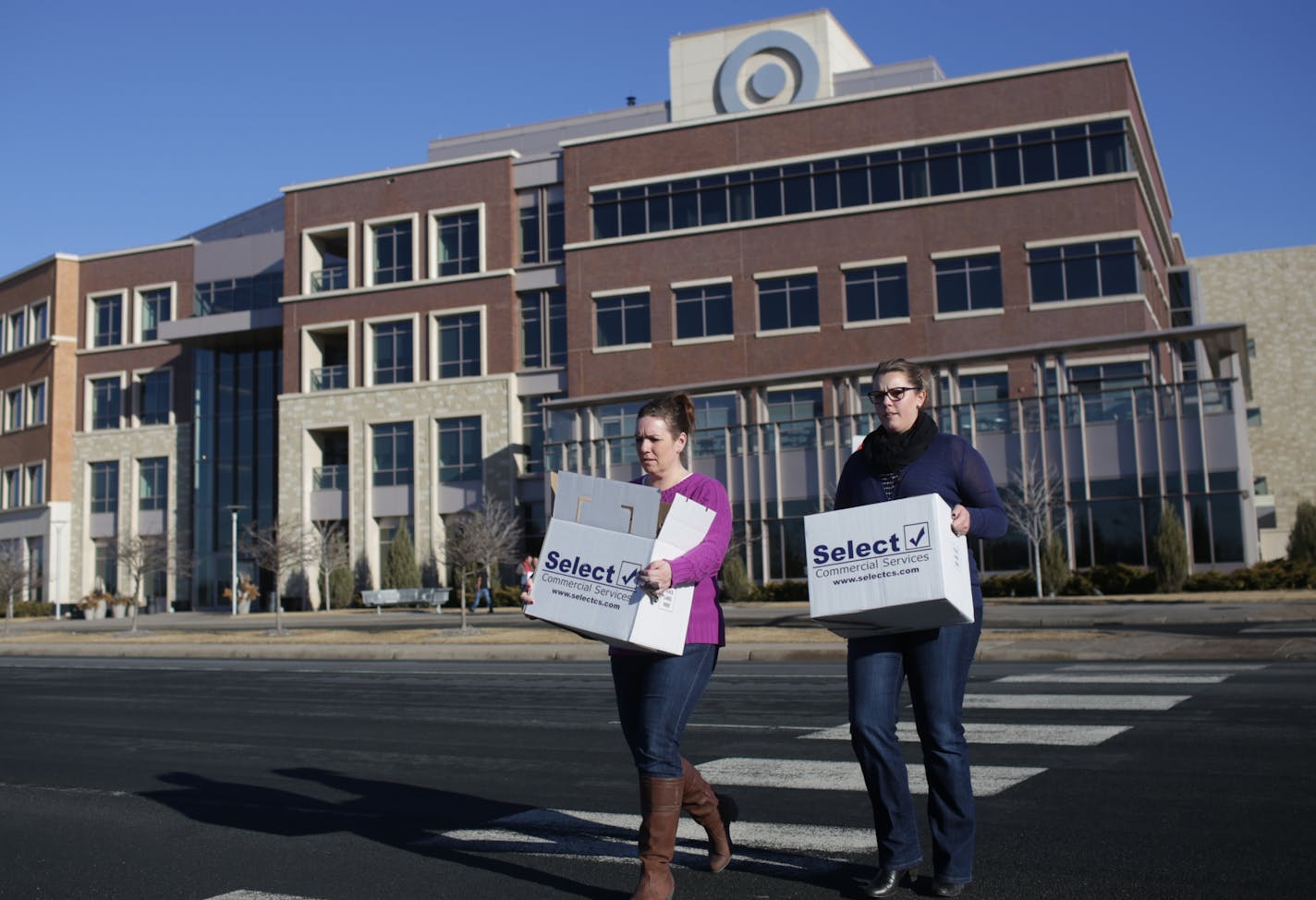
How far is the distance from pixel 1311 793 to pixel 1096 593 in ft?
93.6

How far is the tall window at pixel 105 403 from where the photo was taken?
2361 inches

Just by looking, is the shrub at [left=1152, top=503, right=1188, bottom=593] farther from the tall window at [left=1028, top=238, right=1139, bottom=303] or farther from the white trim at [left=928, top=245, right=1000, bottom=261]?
the white trim at [left=928, top=245, right=1000, bottom=261]

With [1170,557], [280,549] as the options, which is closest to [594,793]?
[1170,557]

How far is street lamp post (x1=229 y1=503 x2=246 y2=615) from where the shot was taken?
169 feet

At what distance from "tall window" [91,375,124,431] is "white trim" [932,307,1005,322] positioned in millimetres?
39435

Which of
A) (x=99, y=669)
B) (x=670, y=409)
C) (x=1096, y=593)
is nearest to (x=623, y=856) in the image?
(x=670, y=409)

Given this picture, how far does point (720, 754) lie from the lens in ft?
27.6

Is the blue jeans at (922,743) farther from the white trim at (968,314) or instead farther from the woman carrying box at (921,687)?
the white trim at (968,314)

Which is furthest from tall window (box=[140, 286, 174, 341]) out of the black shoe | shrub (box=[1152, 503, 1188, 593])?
the black shoe

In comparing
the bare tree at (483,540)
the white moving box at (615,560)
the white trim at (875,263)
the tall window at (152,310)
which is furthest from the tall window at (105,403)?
the white moving box at (615,560)

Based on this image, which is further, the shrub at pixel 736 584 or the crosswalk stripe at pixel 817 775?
the shrub at pixel 736 584

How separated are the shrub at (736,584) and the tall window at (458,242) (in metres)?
18.6

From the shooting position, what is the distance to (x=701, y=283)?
45406 millimetres

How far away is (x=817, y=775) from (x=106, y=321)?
60.0 m
